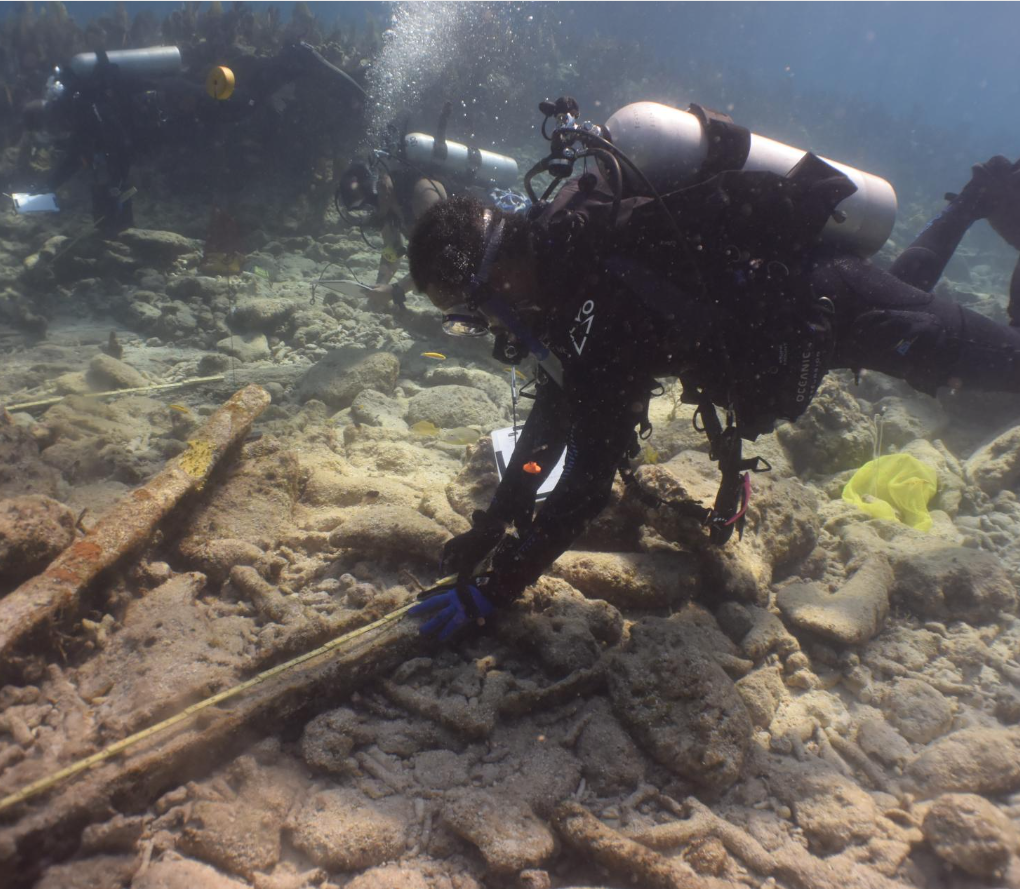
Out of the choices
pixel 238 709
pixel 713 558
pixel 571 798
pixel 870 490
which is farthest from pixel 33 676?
pixel 870 490

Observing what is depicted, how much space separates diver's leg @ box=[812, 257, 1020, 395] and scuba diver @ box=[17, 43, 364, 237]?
459 inches

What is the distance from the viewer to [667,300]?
2500 mm

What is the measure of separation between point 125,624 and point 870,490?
563 centimetres

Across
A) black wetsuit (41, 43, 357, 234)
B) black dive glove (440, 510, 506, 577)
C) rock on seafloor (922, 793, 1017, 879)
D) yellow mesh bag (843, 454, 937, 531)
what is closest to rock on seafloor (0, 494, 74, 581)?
black dive glove (440, 510, 506, 577)

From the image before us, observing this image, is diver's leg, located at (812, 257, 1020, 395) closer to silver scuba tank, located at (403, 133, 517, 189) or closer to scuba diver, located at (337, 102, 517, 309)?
scuba diver, located at (337, 102, 517, 309)

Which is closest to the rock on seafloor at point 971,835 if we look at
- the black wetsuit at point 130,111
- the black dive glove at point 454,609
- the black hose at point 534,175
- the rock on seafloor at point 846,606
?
the rock on seafloor at point 846,606

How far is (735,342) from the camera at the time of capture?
109 inches

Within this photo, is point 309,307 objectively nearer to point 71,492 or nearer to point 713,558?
point 71,492

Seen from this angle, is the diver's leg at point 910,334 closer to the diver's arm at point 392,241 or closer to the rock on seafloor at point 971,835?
the rock on seafloor at point 971,835

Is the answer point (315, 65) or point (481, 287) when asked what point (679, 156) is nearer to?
point (481, 287)

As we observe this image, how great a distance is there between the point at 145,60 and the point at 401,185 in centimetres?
948

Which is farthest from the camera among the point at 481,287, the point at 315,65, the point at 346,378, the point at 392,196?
the point at 315,65

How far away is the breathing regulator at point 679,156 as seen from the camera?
114 inches

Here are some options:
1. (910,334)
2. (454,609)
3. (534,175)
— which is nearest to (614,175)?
(534,175)
